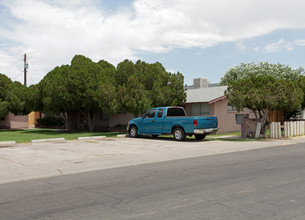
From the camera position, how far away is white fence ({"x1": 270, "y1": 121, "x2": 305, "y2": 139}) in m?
20.3

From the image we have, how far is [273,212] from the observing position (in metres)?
5.18

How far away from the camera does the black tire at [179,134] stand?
1905 centimetres

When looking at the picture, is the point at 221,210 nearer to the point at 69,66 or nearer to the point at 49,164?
the point at 49,164

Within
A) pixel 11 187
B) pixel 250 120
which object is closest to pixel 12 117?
pixel 250 120

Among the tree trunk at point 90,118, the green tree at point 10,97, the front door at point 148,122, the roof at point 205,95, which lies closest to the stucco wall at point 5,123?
the green tree at point 10,97

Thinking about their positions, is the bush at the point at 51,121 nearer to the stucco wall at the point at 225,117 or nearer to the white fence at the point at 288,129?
the stucco wall at the point at 225,117

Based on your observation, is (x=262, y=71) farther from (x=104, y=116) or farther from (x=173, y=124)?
(x=173, y=124)

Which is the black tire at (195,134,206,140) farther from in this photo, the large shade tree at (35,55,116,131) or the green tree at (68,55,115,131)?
the large shade tree at (35,55,116,131)

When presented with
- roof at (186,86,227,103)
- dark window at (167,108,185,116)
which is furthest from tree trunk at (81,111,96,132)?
dark window at (167,108,185,116)

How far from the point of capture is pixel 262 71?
47250mm

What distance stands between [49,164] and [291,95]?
46.7 feet

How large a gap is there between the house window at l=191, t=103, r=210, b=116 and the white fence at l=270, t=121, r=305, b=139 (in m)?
6.90

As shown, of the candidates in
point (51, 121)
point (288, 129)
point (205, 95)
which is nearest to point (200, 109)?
point (205, 95)

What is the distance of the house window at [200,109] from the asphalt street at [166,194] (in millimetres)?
17148
